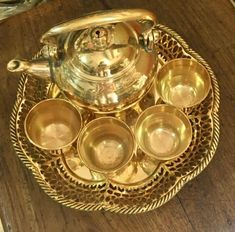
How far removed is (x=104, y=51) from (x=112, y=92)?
8cm

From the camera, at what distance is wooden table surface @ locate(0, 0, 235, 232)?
87cm

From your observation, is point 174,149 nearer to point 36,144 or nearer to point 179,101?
point 179,101

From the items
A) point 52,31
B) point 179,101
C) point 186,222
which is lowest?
point 186,222

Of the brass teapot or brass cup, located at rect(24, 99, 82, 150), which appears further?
brass cup, located at rect(24, 99, 82, 150)

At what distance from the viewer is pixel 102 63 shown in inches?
31.0

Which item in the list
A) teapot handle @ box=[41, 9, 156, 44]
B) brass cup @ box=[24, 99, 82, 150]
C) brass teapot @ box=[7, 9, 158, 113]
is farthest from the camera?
brass cup @ box=[24, 99, 82, 150]

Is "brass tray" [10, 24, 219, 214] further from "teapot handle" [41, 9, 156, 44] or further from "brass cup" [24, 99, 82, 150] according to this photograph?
"teapot handle" [41, 9, 156, 44]

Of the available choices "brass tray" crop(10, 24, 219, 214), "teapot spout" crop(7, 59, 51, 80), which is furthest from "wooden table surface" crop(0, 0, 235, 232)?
"teapot spout" crop(7, 59, 51, 80)

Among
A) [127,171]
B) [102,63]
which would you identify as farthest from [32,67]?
[127,171]

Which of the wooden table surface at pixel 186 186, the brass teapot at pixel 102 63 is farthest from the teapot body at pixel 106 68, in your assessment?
the wooden table surface at pixel 186 186

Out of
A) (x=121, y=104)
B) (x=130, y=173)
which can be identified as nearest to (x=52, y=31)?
(x=121, y=104)

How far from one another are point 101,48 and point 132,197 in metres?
0.28

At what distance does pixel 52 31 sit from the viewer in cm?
70

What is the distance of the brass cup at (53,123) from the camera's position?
2.92 ft
